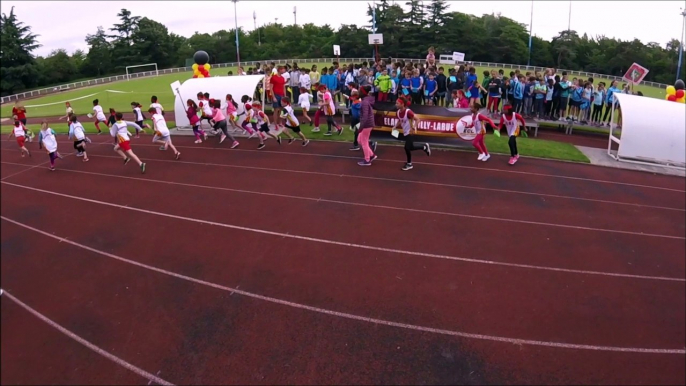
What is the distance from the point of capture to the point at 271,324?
20.7 feet

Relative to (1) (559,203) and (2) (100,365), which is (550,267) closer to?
(1) (559,203)

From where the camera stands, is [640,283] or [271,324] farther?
[640,283]

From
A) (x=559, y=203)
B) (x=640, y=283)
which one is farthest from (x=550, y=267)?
(x=559, y=203)

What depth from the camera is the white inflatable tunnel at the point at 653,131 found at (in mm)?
13727

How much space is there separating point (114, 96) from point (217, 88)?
892 inches

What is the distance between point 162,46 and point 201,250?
107ft

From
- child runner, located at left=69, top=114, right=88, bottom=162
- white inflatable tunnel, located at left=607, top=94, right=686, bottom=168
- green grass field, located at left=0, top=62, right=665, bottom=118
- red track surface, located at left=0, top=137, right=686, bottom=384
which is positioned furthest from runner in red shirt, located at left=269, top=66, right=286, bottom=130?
green grass field, located at left=0, top=62, right=665, bottom=118

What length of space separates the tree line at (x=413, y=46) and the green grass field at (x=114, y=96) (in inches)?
57.6

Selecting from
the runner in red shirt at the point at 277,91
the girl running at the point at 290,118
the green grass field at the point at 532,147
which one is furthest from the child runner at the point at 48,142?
the runner in red shirt at the point at 277,91

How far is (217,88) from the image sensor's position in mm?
18141

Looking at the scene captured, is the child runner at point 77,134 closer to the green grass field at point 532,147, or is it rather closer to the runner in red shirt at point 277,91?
the green grass field at point 532,147

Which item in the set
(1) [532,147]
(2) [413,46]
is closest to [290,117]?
(1) [532,147]

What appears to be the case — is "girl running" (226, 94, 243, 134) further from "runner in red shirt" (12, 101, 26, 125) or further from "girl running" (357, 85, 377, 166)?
"runner in red shirt" (12, 101, 26, 125)

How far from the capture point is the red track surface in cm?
535
